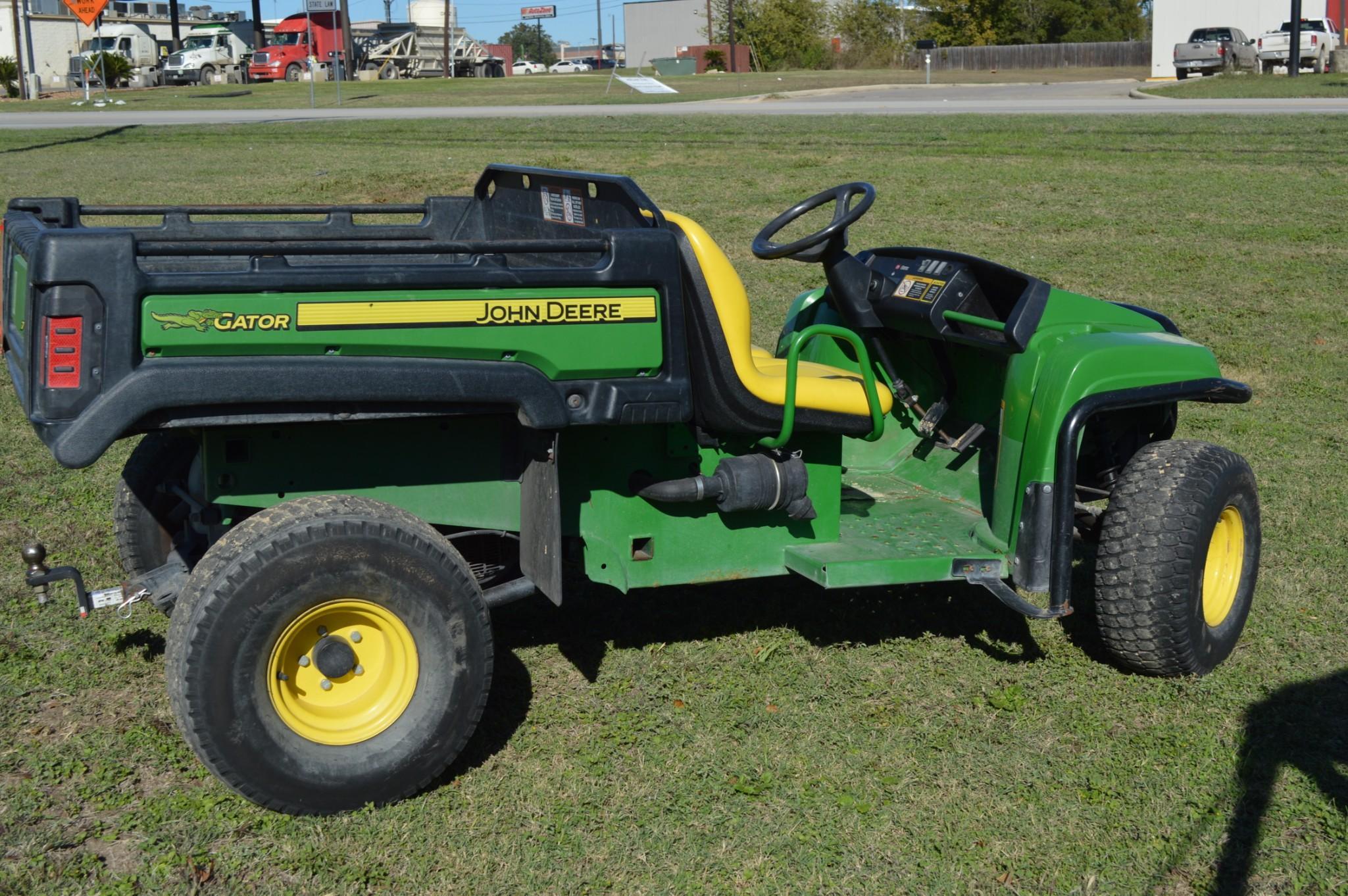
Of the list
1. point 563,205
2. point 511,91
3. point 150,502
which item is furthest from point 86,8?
point 563,205

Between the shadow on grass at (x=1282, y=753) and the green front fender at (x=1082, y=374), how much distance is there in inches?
39.1

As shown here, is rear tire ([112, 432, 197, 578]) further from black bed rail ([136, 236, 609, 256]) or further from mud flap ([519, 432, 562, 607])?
mud flap ([519, 432, 562, 607])

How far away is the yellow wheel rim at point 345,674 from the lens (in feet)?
11.2

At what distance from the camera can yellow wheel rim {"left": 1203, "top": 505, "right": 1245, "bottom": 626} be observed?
4512mm

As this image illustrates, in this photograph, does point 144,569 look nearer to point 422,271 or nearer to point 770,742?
point 422,271

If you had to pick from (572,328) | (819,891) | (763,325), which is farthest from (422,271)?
(763,325)

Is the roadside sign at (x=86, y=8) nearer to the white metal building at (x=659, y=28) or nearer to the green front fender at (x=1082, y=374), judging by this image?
the green front fender at (x=1082, y=374)

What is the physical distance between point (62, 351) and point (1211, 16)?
43069 mm

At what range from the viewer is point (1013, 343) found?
13.9 ft

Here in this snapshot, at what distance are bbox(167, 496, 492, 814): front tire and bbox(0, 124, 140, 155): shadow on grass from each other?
17.0 metres

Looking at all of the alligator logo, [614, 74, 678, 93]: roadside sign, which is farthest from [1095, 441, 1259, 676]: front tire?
[614, 74, 678, 93]: roadside sign

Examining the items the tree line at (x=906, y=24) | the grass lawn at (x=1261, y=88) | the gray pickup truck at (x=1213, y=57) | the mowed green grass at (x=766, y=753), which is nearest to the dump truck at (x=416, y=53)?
the tree line at (x=906, y=24)

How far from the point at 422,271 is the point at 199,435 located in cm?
78

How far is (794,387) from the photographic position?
12.8ft
